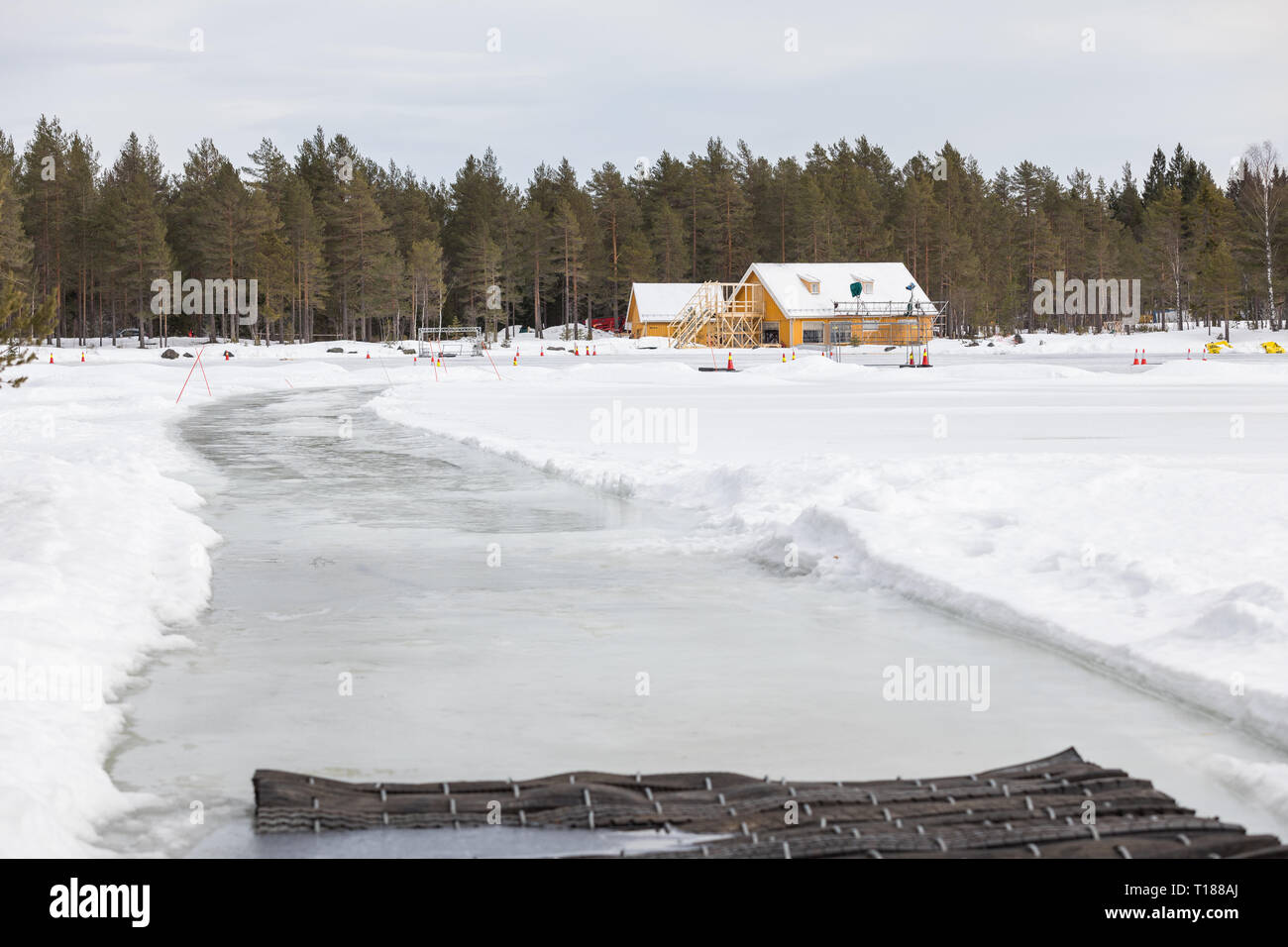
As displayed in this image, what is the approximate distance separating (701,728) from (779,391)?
32.1 meters

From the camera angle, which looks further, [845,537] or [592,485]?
[592,485]

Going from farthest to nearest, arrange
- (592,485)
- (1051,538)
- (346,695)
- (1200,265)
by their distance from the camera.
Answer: (1200,265) → (592,485) → (1051,538) → (346,695)

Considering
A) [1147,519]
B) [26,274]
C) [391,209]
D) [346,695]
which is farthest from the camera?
[391,209]

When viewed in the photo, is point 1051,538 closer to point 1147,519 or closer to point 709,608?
point 1147,519

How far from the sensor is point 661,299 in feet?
302

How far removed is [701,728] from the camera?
6.68m

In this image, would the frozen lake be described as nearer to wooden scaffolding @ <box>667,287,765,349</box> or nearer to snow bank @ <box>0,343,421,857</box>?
snow bank @ <box>0,343,421,857</box>

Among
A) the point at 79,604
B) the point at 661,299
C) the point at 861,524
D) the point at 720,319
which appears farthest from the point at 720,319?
the point at 79,604

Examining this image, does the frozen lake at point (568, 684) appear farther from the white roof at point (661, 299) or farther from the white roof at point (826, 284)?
the white roof at point (661, 299)

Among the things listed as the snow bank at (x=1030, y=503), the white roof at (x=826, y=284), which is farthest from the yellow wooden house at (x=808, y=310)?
the snow bank at (x=1030, y=503)

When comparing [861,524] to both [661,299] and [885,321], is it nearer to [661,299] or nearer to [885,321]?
[885,321]

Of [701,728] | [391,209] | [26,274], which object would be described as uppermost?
[391,209]

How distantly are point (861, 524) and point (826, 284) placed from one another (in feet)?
247

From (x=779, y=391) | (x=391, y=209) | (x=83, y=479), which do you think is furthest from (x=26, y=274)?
(x=83, y=479)
